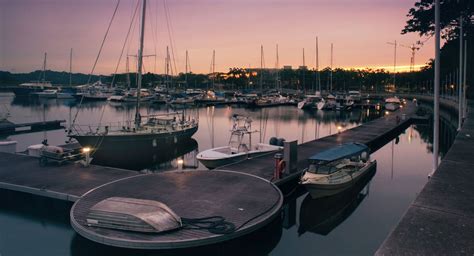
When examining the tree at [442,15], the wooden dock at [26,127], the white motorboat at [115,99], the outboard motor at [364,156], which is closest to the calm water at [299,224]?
the outboard motor at [364,156]

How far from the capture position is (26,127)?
59344 millimetres

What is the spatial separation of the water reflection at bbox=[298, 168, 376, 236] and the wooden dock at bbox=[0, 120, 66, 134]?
49.7 meters

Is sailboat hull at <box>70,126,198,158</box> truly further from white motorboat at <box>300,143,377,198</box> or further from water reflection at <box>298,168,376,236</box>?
water reflection at <box>298,168,376,236</box>

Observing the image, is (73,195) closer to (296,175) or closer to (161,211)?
(161,211)

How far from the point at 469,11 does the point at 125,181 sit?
50.0 meters

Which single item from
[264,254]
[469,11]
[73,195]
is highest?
[469,11]

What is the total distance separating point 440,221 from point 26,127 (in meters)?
64.6

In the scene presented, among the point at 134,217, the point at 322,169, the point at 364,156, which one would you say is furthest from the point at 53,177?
the point at 364,156

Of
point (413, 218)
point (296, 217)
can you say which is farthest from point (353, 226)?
point (413, 218)

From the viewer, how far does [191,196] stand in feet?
56.0

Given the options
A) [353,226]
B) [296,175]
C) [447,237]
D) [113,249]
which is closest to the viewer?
[447,237]

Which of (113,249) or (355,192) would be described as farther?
(355,192)

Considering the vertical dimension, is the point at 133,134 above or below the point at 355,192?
above

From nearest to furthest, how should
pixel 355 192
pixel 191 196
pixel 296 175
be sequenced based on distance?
pixel 191 196 → pixel 296 175 → pixel 355 192
